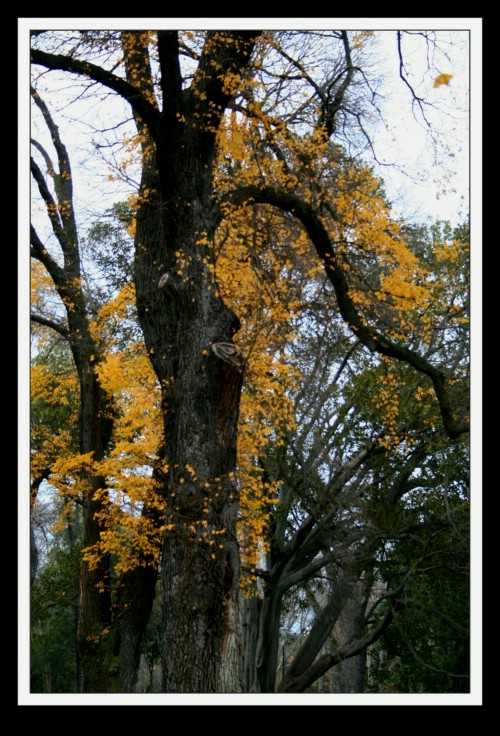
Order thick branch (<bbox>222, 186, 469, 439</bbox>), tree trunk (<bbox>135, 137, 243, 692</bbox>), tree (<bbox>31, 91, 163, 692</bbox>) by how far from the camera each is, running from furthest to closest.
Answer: tree (<bbox>31, 91, 163, 692</bbox>), thick branch (<bbox>222, 186, 469, 439</bbox>), tree trunk (<bbox>135, 137, 243, 692</bbox>)

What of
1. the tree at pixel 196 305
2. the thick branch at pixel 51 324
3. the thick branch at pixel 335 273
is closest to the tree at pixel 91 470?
the thick branch at pixel 51 324

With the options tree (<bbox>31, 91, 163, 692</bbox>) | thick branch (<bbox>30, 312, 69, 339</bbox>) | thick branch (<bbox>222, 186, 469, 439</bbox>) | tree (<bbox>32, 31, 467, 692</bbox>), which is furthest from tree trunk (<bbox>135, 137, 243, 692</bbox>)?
thick branch (<bbox>30, 312, 69, 339</bbox>)

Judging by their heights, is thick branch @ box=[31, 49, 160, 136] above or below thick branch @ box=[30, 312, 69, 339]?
above

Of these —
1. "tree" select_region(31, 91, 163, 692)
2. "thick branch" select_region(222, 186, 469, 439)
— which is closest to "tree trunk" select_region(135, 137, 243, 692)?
"thick branch" select_region(222, 186, 469, 439)

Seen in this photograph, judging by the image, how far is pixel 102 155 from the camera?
8.68 metres

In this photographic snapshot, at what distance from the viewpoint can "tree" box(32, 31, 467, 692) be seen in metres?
6.49

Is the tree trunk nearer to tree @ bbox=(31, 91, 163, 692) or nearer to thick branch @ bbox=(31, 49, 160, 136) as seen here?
thick branch @ bbox=(31, 49, 160, 136)

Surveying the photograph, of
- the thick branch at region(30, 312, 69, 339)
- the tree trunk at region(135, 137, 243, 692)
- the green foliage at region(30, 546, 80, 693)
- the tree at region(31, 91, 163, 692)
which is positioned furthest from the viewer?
the green foliage at region(30, 546, 80, 693)

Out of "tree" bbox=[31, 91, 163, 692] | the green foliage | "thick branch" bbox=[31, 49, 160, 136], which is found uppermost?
"thick branch" bbox=[31, 49, 160, 136]

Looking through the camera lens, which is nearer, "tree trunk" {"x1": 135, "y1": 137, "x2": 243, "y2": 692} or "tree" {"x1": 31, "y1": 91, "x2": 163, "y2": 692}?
"tree trunk" {"x1": 135, "y1": 137, "x2": 243, "y2": 692}

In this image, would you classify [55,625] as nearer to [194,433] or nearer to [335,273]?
[194,433]

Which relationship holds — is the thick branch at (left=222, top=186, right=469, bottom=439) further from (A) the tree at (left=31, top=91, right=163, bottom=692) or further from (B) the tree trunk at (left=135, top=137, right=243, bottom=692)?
(A) the tree at (left=31, top=91, right=163, bottom=692)

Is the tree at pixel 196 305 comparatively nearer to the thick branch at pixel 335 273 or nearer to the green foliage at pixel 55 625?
the thick branch at pixel 335 273

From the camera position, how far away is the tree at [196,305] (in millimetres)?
6488
